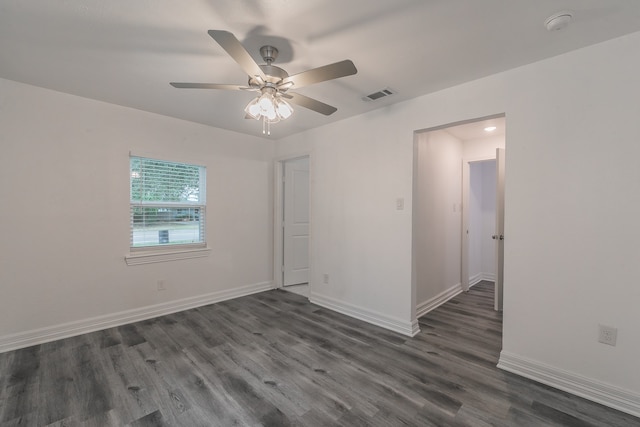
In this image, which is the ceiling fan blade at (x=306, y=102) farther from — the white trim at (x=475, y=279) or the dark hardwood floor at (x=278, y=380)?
the white trim at (x=475, y=279)

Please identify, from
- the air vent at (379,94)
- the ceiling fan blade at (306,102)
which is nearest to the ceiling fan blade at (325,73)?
the ceiling fan blade at (306,102)

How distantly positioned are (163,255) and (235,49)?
2846mm

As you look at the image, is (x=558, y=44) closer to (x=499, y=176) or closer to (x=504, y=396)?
(x=499, y=176)

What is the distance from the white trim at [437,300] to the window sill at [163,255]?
291 centimetres

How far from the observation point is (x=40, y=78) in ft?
8.09

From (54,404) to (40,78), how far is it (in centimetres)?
268

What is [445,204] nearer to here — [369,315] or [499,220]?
[499,220]

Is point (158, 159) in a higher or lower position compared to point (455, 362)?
higher

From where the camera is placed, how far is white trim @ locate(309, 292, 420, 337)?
290 centimetres

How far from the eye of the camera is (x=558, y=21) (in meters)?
1.63

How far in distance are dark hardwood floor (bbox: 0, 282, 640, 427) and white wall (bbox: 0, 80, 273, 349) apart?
1.17 ft

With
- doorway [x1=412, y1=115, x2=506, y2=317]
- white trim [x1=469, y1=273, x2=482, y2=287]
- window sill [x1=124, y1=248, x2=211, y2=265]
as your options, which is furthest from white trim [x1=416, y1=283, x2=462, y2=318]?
window sill [x1=124, y1=248, x2=211, y2=265]

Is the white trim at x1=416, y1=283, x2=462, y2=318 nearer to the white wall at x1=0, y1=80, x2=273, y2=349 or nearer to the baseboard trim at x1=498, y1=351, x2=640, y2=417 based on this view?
the baseboard trim at x1=498, y1=351, x2=640, y2=417

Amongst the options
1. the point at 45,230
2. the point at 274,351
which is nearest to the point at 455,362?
the point at 274,351
